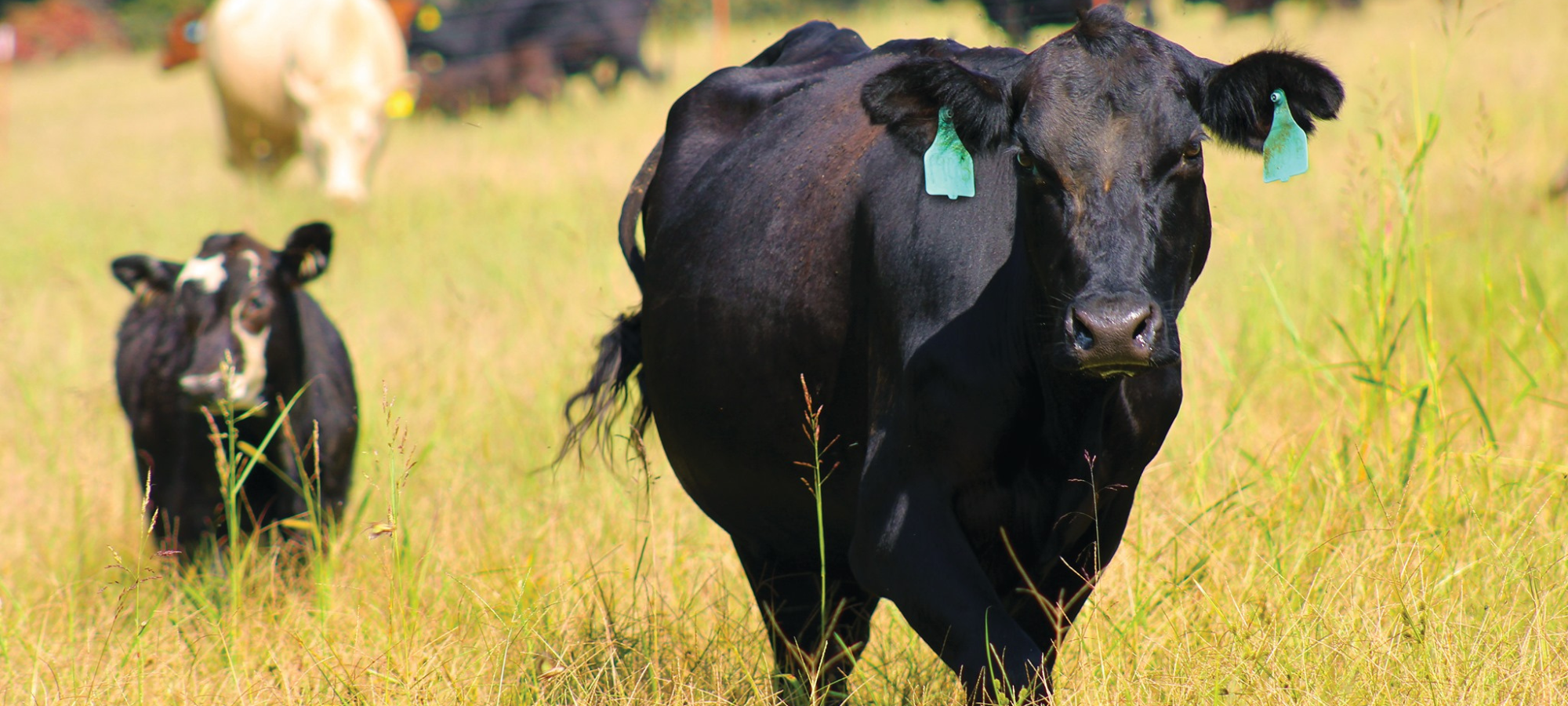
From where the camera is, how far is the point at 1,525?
5105mm

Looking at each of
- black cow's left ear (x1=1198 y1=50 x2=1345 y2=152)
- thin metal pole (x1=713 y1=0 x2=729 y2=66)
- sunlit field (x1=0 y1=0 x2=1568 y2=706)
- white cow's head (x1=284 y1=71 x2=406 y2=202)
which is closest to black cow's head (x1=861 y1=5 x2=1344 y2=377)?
black cow's left ear (x1=1198 y1=50 x2=1345 y2=152)

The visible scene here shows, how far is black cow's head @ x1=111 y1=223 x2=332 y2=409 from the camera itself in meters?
4.77

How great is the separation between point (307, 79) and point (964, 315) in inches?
504

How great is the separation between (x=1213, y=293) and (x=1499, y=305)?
1278 millimetres

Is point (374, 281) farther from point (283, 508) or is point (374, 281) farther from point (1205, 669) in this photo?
point (1205, 669)

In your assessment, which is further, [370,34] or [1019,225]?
[370,34]

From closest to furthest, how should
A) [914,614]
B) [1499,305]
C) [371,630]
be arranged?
1. [914,614]
2. [371,630]
3. [1499,305]

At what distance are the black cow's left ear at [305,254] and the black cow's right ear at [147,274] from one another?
396 mm

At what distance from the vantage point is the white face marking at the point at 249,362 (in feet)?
15.7

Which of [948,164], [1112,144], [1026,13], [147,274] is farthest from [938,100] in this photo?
[147,274]

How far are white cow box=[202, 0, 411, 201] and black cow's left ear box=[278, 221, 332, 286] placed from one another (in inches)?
308

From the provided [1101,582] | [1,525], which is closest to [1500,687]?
[1101,582]

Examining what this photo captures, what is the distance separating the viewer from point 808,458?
3.17m

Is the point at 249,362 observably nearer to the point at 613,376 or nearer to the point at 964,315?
the point at 613,376
